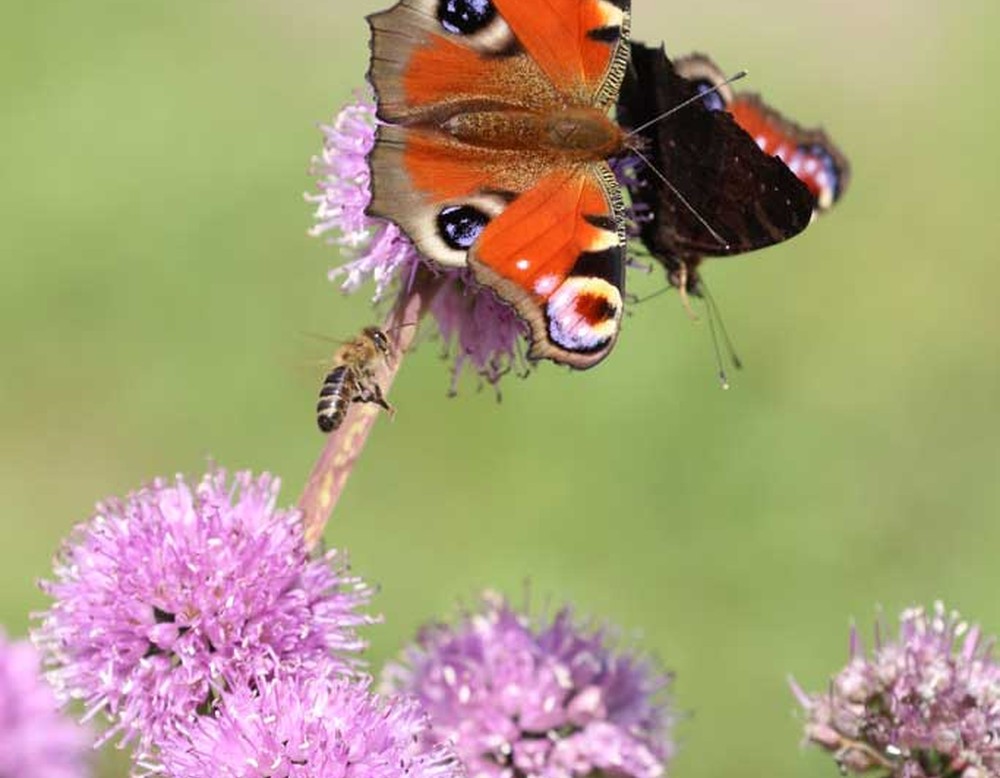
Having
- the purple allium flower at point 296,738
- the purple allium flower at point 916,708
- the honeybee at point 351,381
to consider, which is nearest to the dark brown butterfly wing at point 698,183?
the honeybee at point 351,381

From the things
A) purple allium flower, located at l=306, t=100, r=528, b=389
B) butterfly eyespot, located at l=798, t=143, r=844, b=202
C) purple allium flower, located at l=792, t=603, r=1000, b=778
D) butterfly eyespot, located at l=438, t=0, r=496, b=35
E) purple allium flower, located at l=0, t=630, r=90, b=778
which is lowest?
purple allium flower, located at l=0, t=630, r=90, b=778

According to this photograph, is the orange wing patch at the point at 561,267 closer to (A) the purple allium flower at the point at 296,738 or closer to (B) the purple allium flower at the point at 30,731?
(A) the purple allium flower at the point at 296,738

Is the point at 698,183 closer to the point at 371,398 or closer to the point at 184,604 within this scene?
the point at 371,398

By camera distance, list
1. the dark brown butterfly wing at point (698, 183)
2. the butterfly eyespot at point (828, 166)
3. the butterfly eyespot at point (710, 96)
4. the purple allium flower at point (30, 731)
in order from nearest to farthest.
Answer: the purple allium flower at point (30, 731), the dark brown butterfly wing at point (698, 183), the butterfly eyespot at point (710, 96), the butterfly eyespot at point (828, 166)

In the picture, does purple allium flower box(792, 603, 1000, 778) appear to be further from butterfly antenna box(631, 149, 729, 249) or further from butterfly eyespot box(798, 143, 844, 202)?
butterfly eyespot box(798, 143, 844, 202)

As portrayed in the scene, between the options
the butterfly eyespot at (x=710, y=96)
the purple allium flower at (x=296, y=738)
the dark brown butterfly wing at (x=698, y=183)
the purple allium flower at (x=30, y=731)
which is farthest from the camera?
the butterfly eyespot at (x=710, y=96)

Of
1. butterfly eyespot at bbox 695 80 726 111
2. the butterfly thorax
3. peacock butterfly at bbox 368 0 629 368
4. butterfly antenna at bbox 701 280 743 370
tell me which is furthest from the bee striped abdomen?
butterfly eyespot at bbox 695 80 726 111
